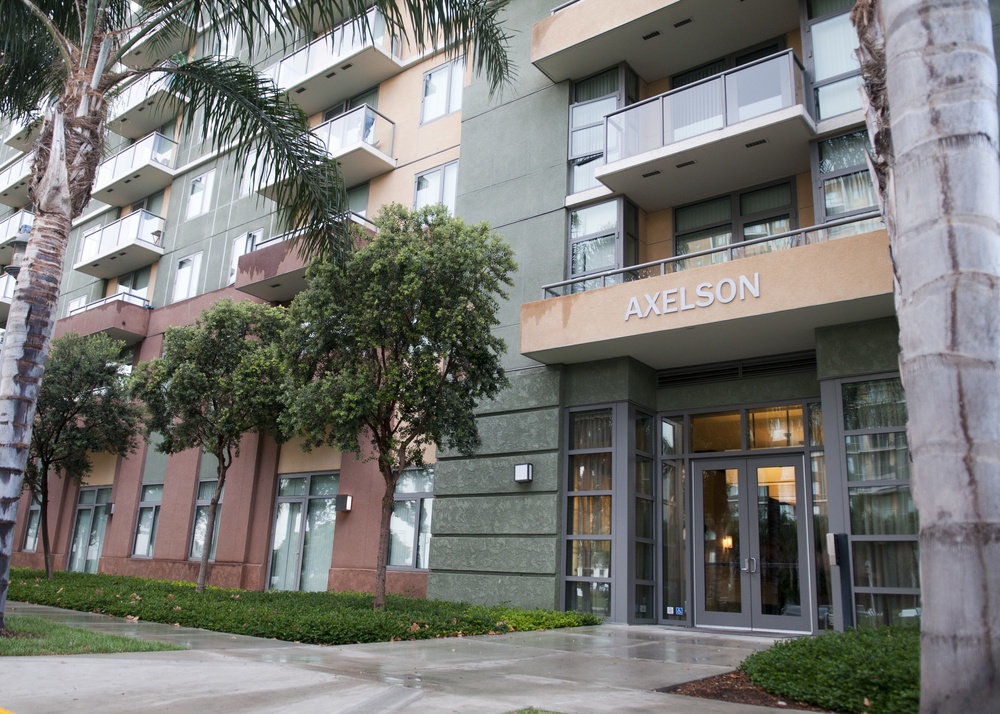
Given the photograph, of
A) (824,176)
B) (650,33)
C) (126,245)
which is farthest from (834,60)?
(126,245)

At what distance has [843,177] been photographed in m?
12.5

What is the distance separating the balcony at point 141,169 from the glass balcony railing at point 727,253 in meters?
18.5

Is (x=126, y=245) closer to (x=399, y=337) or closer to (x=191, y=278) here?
(x=191, y=278)

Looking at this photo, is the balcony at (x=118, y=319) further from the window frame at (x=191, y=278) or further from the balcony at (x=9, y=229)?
the balcony at (x=9, y=229)

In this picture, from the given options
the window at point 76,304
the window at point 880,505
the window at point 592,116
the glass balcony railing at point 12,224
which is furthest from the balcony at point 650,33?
the glass balcony railing at point 12,224

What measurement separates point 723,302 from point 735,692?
668cm

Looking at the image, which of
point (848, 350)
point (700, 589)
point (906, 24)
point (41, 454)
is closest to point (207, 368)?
point (41, 454)

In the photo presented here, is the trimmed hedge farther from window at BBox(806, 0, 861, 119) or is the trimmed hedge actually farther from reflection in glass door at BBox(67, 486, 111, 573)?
reflection in glass door at BBox(67, 486, 111, 573)

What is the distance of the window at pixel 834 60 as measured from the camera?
1268 cm

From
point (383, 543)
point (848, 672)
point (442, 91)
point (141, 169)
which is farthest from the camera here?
point (141, 169)

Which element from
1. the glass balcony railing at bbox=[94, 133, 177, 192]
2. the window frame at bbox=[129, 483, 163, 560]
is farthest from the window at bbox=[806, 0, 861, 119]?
the glass balcony railing at bbox=[94, 133, 177, 192]

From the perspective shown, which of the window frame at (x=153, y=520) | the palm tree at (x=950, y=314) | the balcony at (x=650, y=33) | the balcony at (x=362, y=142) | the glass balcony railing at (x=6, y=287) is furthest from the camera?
the glass balcony railing at (x=6, y=287)

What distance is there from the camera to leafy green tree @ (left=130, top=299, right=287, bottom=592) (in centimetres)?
1647

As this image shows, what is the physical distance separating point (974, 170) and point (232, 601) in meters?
12.9
